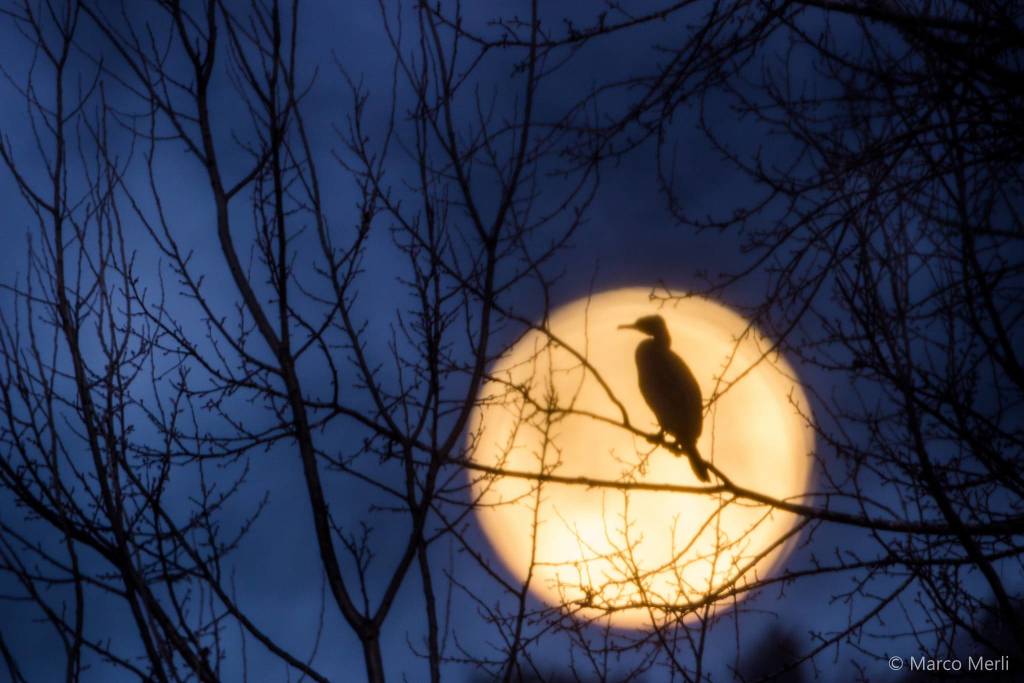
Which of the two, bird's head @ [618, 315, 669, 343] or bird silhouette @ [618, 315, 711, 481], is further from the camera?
bird's head @ [618, 315, 669, 343]

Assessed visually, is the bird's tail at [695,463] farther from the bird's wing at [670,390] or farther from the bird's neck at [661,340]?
the bird's neck at [661,340]

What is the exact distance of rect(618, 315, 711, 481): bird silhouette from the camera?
6719 mm

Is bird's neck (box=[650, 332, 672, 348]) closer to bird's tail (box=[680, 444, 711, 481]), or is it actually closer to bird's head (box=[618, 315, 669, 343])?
bird's head (box=[618, 315, 669, 343])

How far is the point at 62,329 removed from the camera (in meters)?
2.83

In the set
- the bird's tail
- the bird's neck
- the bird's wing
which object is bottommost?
the bird's tail

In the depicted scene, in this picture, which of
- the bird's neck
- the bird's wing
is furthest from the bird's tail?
the bird's neck

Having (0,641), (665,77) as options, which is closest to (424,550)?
(0,641)

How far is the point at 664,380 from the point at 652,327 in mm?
407

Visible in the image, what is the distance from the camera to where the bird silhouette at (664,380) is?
6.72m

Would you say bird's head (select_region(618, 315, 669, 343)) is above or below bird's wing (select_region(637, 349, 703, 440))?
above

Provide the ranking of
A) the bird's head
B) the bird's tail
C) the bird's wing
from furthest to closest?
the bird's head < the bird's wing < the bird's tail

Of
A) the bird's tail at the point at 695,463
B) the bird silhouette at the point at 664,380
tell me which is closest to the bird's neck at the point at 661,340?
the bird silhouette at the point at 664,380

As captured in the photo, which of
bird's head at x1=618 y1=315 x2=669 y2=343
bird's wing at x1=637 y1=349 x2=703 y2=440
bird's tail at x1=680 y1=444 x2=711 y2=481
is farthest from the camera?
bird's head at x1=618 y1=315 x2=669 y2=343

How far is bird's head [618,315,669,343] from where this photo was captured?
720 centimetres
